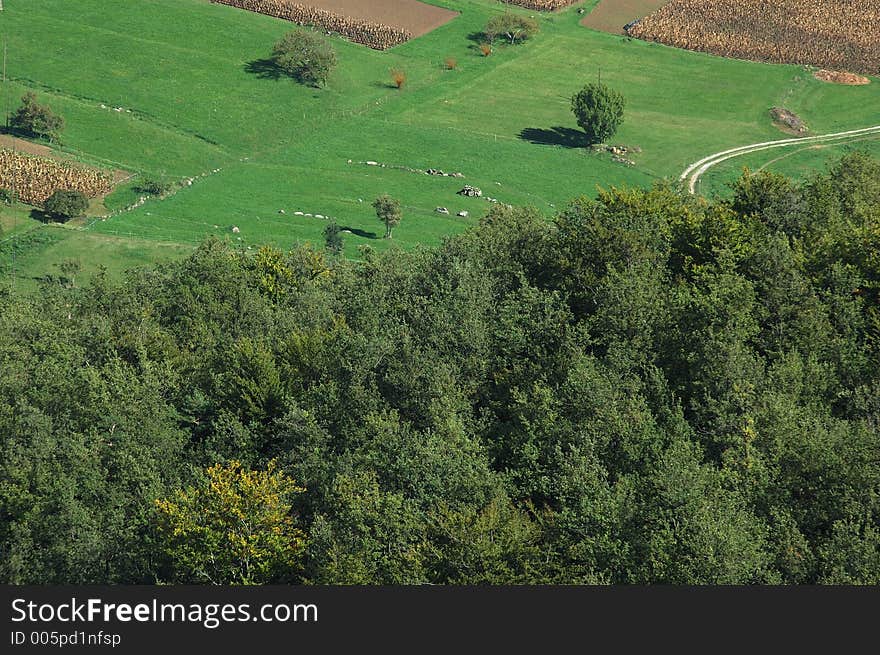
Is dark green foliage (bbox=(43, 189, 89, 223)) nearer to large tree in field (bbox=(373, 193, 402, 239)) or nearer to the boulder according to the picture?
large tree in field (bbox=(373, 193, 402, 239))

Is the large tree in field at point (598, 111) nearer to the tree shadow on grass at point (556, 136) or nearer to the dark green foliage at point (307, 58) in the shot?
the tree shadow on grass at point (556, 136)

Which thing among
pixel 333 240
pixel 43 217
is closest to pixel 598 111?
pixel 333 240

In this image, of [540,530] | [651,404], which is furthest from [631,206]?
[540,530]

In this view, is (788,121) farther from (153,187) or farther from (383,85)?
(153,187)

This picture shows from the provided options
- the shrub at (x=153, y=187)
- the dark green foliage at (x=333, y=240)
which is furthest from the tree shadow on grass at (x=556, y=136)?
the shrub at (x=153, y=187)

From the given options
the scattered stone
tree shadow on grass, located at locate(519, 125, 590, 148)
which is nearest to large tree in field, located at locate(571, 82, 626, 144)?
tree shadow on grass, located at locate(519, 125, 590, 148)

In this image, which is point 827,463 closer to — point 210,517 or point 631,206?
point 210,517
